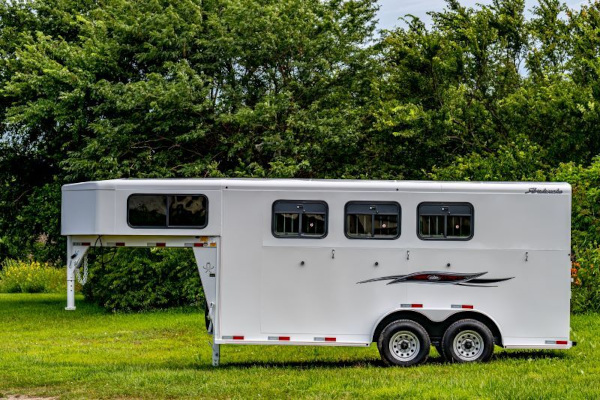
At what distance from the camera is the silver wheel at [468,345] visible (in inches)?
542

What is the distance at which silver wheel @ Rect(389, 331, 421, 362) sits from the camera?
13.7m

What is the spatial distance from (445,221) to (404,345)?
1.97m

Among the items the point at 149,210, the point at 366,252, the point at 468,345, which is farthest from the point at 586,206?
the point at 149,210

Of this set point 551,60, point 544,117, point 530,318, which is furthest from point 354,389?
point 551,60

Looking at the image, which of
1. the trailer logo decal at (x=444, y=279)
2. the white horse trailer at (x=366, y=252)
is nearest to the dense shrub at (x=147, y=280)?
the white horse trailer at (x=366, y=252)

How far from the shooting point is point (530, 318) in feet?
44.8

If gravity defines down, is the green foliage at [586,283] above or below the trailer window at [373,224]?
below

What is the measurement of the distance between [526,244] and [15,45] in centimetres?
1767

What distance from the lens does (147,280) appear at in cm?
2452

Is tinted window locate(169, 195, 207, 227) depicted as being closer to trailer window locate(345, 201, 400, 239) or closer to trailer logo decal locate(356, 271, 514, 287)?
→ trailer window locate(345, 201, 400, 239)

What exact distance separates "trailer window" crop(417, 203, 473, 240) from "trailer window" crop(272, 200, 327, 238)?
4.86 feet

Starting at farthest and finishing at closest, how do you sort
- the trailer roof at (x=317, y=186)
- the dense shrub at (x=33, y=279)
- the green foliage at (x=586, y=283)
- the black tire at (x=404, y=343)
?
the dense shrub at (x=33, y=279) → the green foliage at (x=586, y=283) → the trailer roof at (x=317, y=186) → the black tire at (x=404, y=343)

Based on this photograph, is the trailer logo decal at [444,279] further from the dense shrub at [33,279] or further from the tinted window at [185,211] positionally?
the dense shrub at [33,279]

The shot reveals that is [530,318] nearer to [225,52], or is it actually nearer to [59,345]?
[59,345]
